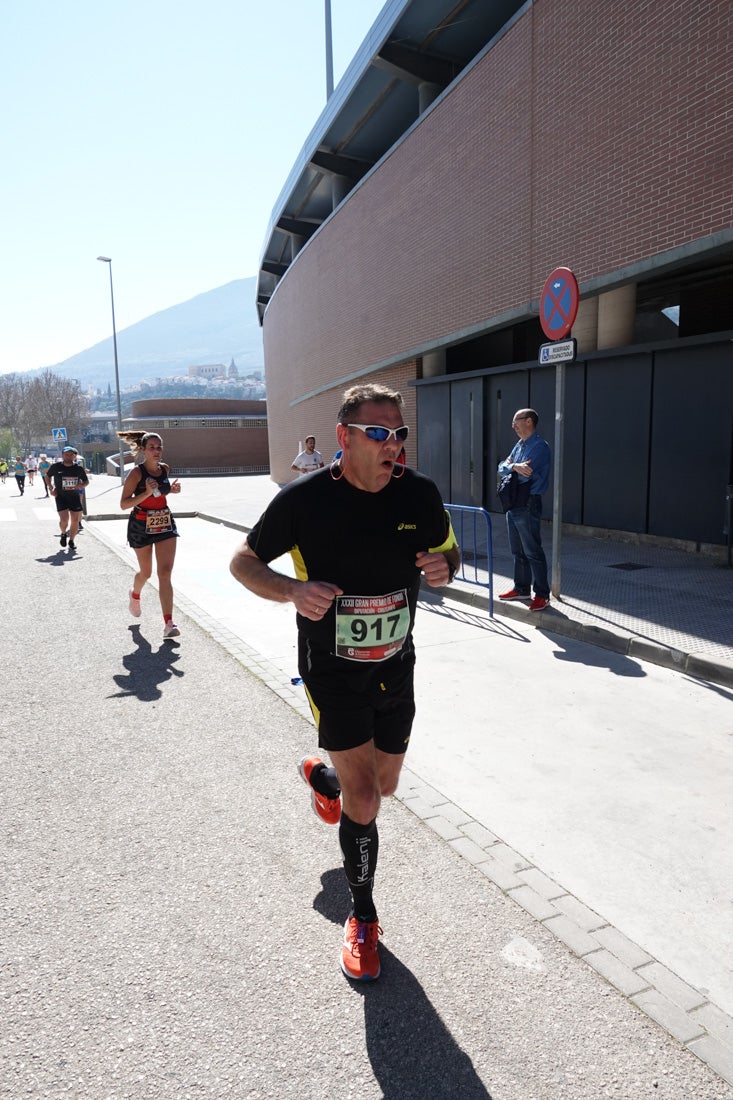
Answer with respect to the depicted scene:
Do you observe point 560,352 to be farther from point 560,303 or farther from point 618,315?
point 618,315

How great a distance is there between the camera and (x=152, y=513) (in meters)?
7.35

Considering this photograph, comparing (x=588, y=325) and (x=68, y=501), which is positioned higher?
(x=588, y=325)

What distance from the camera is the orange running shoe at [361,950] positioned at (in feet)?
8.32

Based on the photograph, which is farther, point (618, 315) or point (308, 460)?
point (308, 460)

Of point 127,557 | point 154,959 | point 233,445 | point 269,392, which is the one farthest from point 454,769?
point 233,445

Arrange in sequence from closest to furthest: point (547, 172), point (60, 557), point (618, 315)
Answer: point (618, 315) < point (547, 172) < point (60, 557)

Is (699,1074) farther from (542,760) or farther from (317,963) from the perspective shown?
(542,760)

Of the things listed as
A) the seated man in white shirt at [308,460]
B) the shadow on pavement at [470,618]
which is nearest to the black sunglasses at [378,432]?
the shadow on pavement at [470,618]

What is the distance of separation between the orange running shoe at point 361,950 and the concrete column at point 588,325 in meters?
11.0

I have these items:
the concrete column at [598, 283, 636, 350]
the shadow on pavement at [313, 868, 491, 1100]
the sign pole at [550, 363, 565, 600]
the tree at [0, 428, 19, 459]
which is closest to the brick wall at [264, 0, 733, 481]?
the concrete column at [598, 283, 636, 350]

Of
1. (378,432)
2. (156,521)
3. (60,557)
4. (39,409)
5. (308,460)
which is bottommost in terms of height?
(60,557)

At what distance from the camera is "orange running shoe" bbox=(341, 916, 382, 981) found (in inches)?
99.9

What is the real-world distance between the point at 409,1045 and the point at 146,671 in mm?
4553

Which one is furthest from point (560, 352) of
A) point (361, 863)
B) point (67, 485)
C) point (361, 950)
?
point (67, 485)
